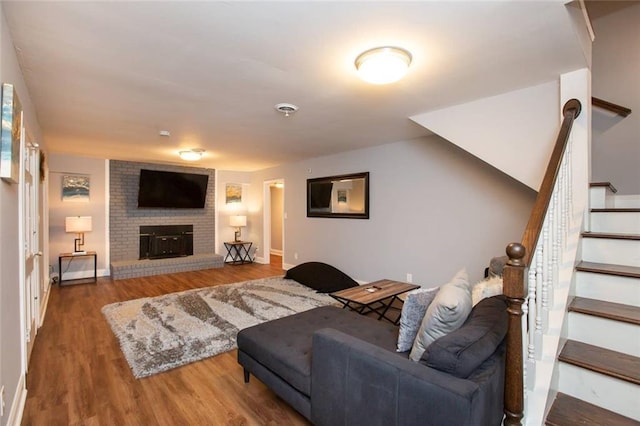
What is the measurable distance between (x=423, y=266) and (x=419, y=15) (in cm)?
330

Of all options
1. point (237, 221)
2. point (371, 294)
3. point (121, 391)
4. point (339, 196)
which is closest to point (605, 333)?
point (371, 294)

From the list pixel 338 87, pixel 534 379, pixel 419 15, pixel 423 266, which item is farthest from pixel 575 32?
pixel 423 266

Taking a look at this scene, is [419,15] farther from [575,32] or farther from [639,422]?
[639,422]

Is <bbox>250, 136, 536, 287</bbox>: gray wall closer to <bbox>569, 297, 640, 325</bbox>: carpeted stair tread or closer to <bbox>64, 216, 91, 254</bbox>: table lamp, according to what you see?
<bbox>569, 297, 640, 325</bbox>: carpeted stair tread

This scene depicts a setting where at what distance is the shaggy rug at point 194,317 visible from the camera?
275 centimetres

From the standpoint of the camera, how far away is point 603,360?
1.51m

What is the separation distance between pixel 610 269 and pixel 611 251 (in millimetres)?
250

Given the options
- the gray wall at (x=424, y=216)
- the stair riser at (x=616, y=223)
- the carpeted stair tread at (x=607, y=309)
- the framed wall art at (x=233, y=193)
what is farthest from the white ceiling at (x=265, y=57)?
the framed wall art at (x=233, y=193)

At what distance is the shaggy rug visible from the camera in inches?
108

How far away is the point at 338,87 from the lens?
257cm

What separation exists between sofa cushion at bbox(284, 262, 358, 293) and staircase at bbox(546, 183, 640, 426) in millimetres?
3217

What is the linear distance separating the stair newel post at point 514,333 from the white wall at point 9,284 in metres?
2.44

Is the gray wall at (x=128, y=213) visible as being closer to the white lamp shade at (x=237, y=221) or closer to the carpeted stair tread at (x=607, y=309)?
the white lamp shade at (x=237, y=221)

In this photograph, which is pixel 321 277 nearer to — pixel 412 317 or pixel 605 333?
pixel 412 317
